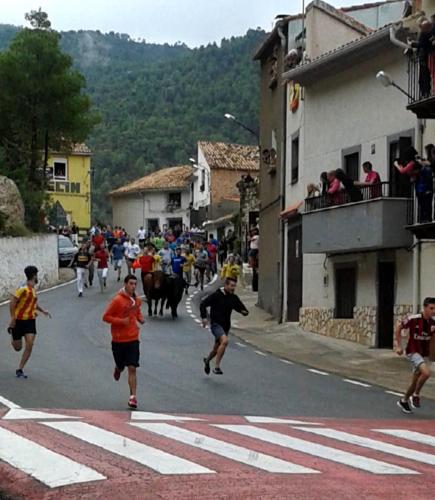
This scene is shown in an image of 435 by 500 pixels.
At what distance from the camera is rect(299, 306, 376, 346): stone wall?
87.5 feet

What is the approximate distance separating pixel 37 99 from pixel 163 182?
4531 cm

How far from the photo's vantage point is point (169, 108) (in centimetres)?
11488

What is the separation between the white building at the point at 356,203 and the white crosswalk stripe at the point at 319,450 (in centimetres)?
1063

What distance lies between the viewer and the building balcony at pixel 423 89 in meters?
21.8

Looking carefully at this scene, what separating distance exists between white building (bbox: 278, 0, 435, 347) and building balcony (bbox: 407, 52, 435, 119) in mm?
1263

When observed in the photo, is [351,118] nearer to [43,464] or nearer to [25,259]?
[25,259]

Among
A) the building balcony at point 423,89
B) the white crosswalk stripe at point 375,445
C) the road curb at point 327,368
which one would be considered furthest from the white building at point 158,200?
the white crosswalk stripe at point 375,445

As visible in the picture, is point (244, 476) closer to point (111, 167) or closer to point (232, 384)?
point (232, 384)

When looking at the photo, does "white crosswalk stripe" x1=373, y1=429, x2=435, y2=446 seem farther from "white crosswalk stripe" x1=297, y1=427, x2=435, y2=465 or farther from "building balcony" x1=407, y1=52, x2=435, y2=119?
"building balcony" x1=407, y1=52, x2=435, y2=119

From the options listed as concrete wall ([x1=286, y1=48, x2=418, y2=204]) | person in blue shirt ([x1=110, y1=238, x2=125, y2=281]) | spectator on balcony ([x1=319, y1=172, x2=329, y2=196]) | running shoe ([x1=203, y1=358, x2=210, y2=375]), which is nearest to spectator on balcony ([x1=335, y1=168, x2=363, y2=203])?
concrete wall ([x1=286, y1=48, x2=418, y2=204])

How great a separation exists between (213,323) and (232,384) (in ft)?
4.74

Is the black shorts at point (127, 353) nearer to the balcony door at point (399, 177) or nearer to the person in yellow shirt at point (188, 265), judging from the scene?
the balcony door at point (399, 177)

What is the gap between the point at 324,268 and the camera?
29.8 metres

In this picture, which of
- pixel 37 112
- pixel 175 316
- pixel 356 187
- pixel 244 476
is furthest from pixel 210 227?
pixel 244 476
